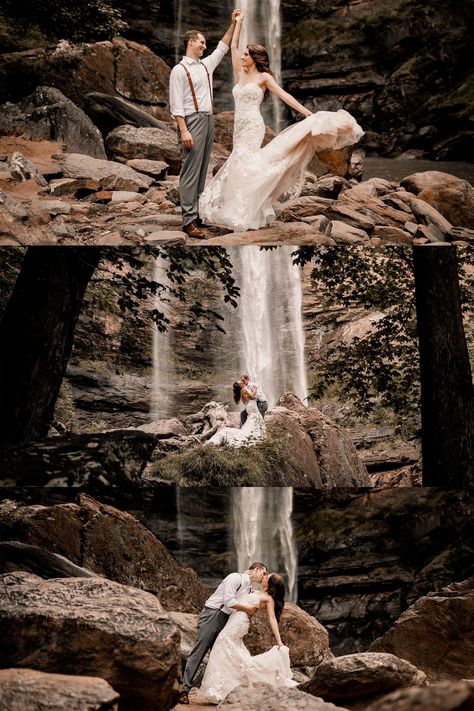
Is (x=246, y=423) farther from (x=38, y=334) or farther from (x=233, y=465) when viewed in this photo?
(x=38, y=334)

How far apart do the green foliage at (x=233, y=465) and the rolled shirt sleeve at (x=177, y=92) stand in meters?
3.18

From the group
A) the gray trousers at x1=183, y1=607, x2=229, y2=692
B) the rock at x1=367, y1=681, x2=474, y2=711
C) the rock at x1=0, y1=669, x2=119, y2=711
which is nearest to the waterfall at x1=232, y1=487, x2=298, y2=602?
the gray trousers at x1=183, y1=607, x2=229, y2=692

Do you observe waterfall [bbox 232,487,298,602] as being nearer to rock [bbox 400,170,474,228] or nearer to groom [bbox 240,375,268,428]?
groom [bbox 240,375,268,428]

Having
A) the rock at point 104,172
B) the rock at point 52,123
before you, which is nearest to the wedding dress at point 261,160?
the rock at point 104,172

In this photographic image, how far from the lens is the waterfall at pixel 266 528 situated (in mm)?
11680

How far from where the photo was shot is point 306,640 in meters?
10.9

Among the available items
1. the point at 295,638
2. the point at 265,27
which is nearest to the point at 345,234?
the point at 265,27

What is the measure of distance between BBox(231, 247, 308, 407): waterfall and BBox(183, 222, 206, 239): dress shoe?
556 mm

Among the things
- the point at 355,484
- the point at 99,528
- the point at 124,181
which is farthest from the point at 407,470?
the point at 124,181

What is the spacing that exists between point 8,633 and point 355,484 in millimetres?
4746

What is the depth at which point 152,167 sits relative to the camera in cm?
1233

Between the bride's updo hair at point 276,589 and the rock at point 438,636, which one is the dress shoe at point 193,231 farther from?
the rock at point 438,636

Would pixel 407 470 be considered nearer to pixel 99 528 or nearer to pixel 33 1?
pixel 99 528

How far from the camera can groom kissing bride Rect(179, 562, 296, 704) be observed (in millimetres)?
9297
